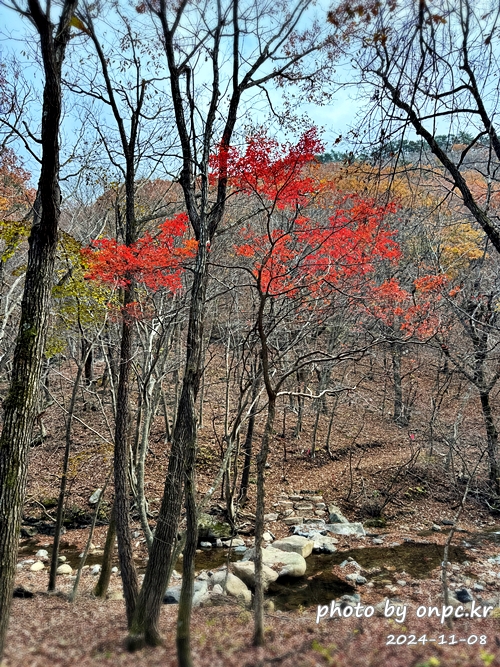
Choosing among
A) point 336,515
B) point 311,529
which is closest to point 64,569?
point 311,529

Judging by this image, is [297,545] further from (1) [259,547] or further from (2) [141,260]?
(2) [141,260]

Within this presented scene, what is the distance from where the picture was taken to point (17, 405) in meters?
4.27

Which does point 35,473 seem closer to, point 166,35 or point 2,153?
point 2,153

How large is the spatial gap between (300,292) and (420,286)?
7153 millimetres

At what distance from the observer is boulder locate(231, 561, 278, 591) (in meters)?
7.53

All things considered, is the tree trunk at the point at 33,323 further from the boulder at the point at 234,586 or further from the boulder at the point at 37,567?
the boulder at the point at 37,567

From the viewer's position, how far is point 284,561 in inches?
325

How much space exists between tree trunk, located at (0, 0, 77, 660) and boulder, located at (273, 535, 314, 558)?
247 inches

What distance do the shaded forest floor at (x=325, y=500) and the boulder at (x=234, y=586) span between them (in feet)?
2.33

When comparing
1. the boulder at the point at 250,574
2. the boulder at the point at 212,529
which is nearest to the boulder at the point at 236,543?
the boulder at the point at 212,529

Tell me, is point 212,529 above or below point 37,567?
above

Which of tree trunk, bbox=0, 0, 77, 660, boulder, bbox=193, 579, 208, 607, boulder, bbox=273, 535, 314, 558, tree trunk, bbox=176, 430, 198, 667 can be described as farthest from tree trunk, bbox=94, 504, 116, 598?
boulder, bbox=273, 535, 314, 558

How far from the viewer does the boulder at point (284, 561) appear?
26.1 ft

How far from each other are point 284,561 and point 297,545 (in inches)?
32.1
